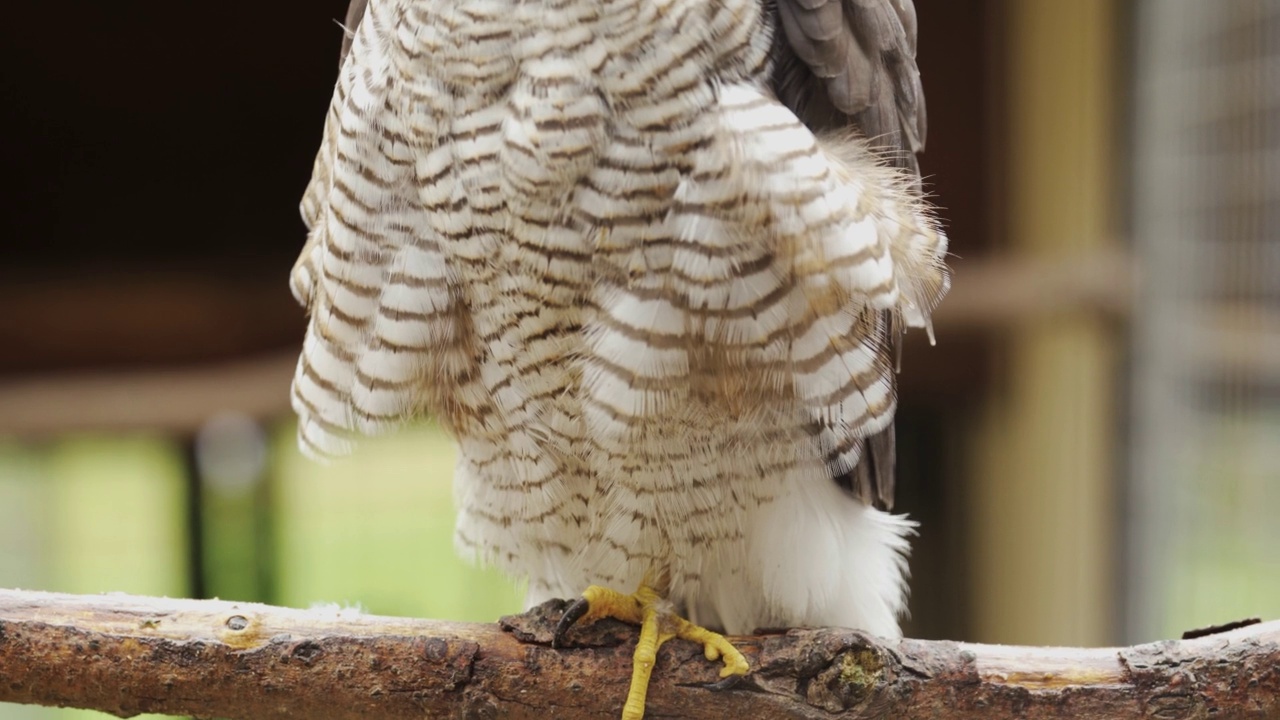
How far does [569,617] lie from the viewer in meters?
1.47

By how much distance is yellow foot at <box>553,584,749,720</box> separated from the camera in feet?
4.75

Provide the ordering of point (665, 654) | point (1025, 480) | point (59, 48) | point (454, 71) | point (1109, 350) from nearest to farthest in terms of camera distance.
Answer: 1. point (454, 71)
2. point (665, 654)
3. point (59, 48)
4. point (1109, 350)
5. point (1025, 480)

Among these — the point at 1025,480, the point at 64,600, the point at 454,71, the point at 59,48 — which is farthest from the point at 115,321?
the point at 1025,480

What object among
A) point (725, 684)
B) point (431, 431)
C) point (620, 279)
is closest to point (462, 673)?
point (725, 684)

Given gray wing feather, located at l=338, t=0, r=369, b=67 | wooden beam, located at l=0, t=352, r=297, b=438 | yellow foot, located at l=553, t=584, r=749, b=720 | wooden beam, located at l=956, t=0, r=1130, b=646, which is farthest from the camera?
wooden beam, located at l=956, t=0, r=1130, b=646

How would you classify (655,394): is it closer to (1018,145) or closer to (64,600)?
(64,600)

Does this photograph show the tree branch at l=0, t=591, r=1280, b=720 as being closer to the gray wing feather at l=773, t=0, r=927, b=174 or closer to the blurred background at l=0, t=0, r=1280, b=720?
the gray wing feather at l=773, t=0, r=927, b=174

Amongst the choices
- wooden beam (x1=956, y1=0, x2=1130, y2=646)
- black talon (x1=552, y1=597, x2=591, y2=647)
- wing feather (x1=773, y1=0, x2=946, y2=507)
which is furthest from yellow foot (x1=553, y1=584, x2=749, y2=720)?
wooden beam (x1=956, y1=0, x2=1130, y2=646)

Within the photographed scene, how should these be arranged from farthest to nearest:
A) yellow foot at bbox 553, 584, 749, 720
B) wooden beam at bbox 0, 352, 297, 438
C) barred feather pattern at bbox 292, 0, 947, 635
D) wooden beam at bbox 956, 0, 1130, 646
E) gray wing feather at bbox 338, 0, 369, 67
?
wooden beam at bbox 956, 0, 1130, 646 < wooden beam at bbox 0, 352, 297, 438 < gray wing feather at bbox 338, 0, 369, 67 < yellow foot at bbox 553, 584, 749, 720 < barred feather pattern at bbox 292, 0, 947, 635

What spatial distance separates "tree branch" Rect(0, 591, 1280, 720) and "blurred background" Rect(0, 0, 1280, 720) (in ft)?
6.73

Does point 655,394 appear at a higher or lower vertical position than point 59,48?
lower

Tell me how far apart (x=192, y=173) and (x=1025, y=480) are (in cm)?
298

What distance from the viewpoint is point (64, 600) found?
1438mm

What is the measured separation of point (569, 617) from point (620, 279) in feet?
1.38
